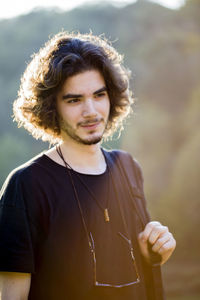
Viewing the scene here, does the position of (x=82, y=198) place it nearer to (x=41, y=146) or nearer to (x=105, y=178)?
(x=105, y=178)

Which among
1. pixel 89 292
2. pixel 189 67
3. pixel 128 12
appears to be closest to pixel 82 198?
pixel 89 292

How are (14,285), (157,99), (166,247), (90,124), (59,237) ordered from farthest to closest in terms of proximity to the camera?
(157,99), (90,124), (166,247), (59,237), (14,285)

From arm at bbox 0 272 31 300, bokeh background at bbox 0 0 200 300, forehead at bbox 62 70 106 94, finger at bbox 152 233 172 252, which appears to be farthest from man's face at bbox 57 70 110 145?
bokeh background at bbox 0 0 200 300

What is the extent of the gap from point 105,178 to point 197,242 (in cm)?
617

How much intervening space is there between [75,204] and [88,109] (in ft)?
1.59

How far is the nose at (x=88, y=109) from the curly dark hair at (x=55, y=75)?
0.60 ft

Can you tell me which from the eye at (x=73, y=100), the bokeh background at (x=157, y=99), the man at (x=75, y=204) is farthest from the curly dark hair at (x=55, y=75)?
the bokeh background at (x=157, y=99)

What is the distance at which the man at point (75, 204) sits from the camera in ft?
5.01

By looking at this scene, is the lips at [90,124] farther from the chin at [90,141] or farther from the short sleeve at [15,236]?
the short sleeve at [15,236]

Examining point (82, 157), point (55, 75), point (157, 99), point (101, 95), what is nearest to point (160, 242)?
point (82, 157)

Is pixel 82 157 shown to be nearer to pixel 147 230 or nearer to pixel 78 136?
pixel 78 136

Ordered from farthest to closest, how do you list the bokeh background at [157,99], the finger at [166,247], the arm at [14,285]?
the bokeh background at [157,99] < the finger at [166,247] < the arm at [14,285]

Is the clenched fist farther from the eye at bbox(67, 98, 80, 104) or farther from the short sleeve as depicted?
the eye at bbox(67, 98, 80, 104)

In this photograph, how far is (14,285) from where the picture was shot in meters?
1.46
